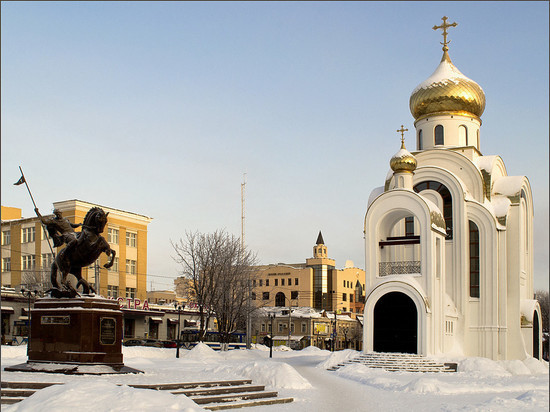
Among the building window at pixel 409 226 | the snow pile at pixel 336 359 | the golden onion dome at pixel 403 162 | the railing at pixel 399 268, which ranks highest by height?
the golden onion dome at pixel 403 162

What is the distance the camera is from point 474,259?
3281cm

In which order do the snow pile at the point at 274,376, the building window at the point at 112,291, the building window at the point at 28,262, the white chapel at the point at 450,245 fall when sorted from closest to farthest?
the snow pile at the point at 274,376, the white chapel at the point at 450,245, the building window at the point at 112,291, the building window at the point at 28,262

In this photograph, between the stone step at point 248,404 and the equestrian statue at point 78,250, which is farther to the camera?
the equestrian statue at point 78,250

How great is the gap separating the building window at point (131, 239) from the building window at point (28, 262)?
25.0ft

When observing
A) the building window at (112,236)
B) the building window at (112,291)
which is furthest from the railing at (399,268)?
the building window at (112,236)

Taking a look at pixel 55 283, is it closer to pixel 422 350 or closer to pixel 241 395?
pixel 241 395

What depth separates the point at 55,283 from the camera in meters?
16.7

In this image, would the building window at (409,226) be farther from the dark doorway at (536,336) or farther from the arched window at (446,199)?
the dark doorway at (536,336)

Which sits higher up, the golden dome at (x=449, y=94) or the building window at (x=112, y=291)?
the golden dome at (x=449, y=94)

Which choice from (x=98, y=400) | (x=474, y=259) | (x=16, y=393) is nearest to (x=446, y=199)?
(x=474, y=259)

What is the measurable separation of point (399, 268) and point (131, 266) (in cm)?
3144

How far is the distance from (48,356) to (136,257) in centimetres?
4147

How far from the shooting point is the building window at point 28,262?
179 feet

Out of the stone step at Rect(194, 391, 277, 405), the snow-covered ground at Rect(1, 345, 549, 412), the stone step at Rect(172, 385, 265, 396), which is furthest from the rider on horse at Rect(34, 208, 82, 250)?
the stone step at Rect(194, 391, 277, 405)
